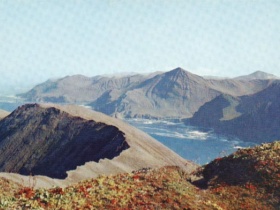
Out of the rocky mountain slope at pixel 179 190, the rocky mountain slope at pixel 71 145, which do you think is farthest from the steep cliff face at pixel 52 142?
the rocky mountain slope at pixel 179 190

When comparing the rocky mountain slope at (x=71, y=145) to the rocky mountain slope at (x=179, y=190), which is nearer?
the rocky mountain slope at (x=179, y=190)

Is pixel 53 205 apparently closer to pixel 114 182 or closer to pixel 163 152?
pixel 114 182

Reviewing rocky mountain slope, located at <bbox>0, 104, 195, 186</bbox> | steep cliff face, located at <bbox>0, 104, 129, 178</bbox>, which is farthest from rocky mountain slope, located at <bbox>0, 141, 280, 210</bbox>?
steep cliff face, located at <bbox>0, 104, 129, 178</bbox>

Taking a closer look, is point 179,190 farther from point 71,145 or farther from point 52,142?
point 52,142

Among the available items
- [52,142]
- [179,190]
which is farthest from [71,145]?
[179,190]

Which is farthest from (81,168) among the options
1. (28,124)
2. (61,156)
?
(28,124)

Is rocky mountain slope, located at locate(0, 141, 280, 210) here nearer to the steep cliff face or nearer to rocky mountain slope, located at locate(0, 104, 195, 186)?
rocky mountain slope, located at locate(0, 104, 195, 186)

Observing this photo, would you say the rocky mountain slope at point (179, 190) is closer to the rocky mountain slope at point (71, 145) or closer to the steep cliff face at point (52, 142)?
the rocky mountain slope at point (71, 145)
